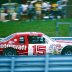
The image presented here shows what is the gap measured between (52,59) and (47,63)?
0.17 metres

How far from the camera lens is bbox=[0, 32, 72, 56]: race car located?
16031mm

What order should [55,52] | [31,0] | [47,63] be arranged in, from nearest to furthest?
[47,63] → [55,52] → [31,0]

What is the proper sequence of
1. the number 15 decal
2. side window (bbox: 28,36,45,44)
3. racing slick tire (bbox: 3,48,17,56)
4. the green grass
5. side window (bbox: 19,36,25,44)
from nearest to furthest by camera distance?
1. the number 15 decal
2. racing slick tire (bbox: 3,48,17,56)
3. side window (bbox: 28,36,45,44)
4. side window (bbox: 19,36,25,44)
5. the green grass

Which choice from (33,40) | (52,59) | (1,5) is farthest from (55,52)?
(1,5)

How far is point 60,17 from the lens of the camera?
23609 mm

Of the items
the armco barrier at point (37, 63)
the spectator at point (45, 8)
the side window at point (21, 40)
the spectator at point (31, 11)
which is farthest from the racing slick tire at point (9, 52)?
the spectator at point (45, 8)

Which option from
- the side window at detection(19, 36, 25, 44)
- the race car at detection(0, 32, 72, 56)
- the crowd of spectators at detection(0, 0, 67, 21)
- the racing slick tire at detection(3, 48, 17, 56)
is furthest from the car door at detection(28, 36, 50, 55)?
the crowd of spectators at detection(0, 0, 67, 21)

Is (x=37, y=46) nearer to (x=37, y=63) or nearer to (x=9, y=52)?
(x=9, y=52)

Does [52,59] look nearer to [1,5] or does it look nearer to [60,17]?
[60,17]

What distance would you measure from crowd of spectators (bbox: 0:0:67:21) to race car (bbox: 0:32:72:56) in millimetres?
6422

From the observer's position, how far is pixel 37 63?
924 centimetres

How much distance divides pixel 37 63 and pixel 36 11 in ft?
45.4

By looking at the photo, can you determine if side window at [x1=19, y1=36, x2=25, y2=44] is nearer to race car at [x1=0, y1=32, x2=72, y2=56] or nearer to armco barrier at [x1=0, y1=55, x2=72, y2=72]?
race car at [x1=0, y1=32, x2=72, y2=56]

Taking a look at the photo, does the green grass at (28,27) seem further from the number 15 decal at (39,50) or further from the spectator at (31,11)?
the number 15 decal at (39,50)
